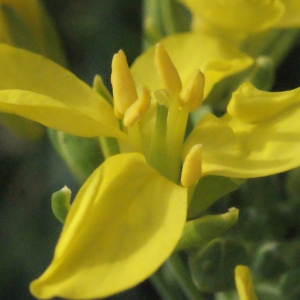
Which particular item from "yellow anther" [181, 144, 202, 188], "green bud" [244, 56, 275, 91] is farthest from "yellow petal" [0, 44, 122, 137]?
"green bud" [244, 56, 275, 91]

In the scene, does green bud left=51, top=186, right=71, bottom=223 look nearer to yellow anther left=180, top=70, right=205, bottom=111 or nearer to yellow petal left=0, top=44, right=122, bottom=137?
yellow petal left=0, top=44, right=122, bottom=137

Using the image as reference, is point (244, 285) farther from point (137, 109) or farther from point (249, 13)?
point (249, 13)

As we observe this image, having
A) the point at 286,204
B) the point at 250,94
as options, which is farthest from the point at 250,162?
the point at 286,204

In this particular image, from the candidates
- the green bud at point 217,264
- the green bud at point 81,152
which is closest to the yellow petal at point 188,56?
the green bud at point 81,152

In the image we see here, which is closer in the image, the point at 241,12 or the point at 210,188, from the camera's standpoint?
the point at 210,188

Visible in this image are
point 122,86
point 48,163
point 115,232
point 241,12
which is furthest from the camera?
point 48,163

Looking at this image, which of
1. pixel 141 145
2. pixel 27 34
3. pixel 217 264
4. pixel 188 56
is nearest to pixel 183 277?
pixel 217 264

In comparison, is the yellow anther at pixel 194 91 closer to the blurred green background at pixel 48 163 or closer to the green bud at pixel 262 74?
the green bud at pixel 262 74
